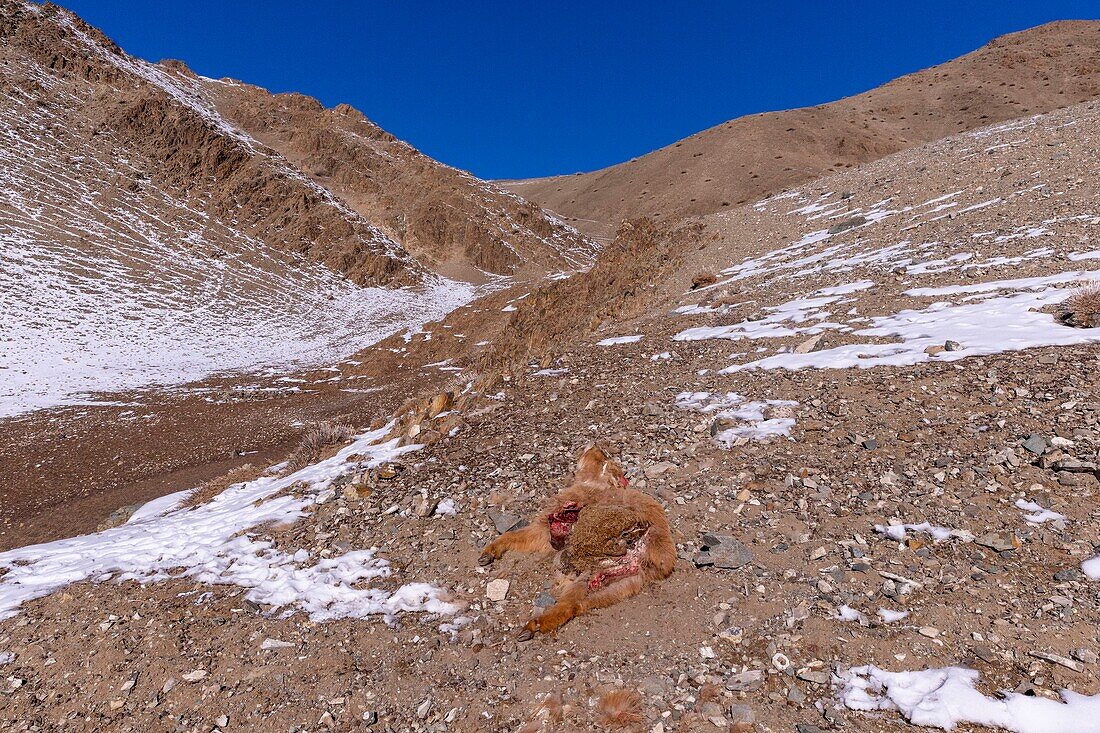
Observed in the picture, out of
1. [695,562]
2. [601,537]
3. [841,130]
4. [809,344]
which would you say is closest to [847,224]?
[809,344]

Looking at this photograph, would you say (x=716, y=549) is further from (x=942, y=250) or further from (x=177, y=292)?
(x=177, y=292)

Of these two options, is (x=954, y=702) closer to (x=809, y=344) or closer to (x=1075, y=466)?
(x=1075, y=466)

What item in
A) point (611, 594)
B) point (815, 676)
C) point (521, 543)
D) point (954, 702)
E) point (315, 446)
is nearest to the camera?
point (954, 702)

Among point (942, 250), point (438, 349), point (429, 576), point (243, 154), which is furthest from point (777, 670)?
point (243, 154)

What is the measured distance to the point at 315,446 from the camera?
32.3 feet

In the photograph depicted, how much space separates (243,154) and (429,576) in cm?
5323

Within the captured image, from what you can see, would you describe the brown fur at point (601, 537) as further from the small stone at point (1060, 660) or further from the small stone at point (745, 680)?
the small stone at point (1060, 660)

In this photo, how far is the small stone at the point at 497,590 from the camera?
4.87 meters

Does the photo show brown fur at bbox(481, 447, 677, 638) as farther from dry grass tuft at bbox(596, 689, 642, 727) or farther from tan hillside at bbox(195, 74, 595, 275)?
tan hillside at bbox(195, 74, 595, 275)

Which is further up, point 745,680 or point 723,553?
point 723,553

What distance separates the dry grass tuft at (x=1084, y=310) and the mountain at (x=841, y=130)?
159 feet

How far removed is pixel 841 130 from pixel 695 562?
75.9m

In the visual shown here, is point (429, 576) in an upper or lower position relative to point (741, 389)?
lower

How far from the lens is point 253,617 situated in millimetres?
4996
